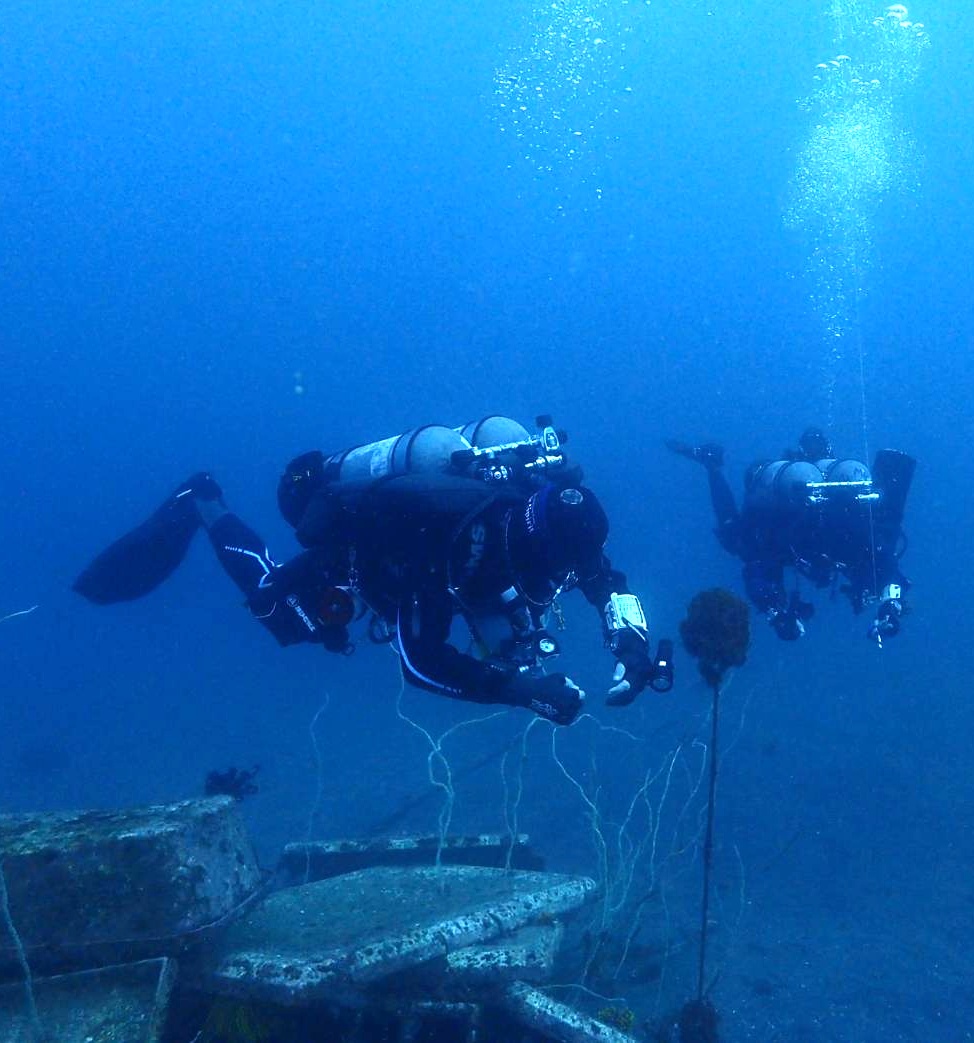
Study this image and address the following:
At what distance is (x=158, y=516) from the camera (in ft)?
27.5

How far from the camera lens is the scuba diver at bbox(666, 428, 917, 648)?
760 centimetres

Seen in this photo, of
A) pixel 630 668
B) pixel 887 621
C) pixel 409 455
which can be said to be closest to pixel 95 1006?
pixel 630 668

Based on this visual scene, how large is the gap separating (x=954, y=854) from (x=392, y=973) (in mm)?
7303

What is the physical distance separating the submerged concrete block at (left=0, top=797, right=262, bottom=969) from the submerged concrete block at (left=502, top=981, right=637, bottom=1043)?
1.49m

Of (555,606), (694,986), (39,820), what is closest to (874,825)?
(694,986)

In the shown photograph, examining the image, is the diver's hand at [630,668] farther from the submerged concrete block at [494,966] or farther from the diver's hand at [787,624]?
the diver's hand at [787,624]

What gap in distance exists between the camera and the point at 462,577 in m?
4.16

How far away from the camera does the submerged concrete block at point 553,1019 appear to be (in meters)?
3.65

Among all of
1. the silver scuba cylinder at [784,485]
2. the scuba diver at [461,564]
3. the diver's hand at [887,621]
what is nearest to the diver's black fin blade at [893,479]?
the silver scuba cylinder at [784,485]

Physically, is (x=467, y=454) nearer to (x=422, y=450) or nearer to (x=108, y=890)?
(x=422, y=450)

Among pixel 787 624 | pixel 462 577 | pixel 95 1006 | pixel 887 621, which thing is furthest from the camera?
pixel 787 624

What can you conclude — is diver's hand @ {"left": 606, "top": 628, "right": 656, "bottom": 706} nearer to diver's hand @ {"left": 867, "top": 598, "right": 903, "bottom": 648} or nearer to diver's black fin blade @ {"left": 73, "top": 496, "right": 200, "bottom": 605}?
diver's hand @ {"left": 867, "top": 598, "right": 903, "bottom": 648}

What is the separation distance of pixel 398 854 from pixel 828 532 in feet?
16.7

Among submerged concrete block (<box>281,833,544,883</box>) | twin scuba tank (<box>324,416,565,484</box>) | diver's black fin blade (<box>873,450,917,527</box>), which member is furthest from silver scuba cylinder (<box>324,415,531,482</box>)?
diver's black fin blade (<box>873,450,917,527</box>)
